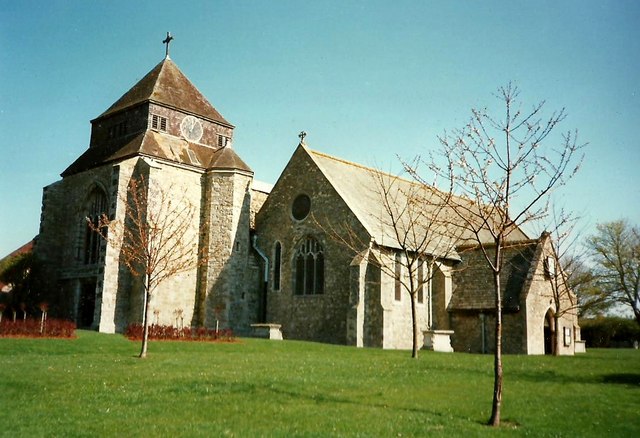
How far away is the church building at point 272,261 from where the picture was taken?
30250mm

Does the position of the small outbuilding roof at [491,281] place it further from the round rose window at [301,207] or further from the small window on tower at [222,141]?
the small window on tower at [222,141]

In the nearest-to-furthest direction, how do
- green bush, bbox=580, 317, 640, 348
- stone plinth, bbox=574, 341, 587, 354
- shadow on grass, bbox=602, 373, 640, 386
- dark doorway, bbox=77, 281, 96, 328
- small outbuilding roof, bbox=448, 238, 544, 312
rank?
shadow on grass, bbox=602, 373, 640, 386 → small outbuilding roof, bbox=448, 238, 544, 312 → dark doorway, bbox=77, 281, 96, 328 → stone plinth, bbox=574, 341, 587, 354 → green bush, bbox=580, 317, 640, 348

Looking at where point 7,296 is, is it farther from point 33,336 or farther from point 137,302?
point 33,336

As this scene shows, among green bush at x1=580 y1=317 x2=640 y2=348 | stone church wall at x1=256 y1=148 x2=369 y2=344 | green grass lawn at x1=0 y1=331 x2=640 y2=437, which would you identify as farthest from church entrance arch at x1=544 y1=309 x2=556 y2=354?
green bush at x1=580 y1=317 x2=640 y2=348

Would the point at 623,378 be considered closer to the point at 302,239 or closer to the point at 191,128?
the point at 302,239

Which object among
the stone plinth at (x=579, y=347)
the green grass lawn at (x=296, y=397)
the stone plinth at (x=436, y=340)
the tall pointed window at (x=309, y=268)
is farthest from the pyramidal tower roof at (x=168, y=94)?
the stone plinth at (x=579, y=347)

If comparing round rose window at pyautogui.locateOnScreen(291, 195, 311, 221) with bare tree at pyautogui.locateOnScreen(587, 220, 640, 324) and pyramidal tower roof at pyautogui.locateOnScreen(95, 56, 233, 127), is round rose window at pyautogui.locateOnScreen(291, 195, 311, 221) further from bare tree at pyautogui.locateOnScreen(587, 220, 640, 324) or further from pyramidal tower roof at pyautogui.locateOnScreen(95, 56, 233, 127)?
bare tree at pyautogui.locateOnScreen(587, 220, 640, 324)

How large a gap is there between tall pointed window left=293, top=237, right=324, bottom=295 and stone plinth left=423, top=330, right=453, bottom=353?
6.15m

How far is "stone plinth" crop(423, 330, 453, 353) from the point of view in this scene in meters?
28.5

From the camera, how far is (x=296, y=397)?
38.8 ft

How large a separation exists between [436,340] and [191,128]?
21.7 meters

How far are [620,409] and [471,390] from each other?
10.1ft

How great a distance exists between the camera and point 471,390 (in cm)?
1355

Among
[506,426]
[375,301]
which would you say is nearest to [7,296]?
[375,301]
